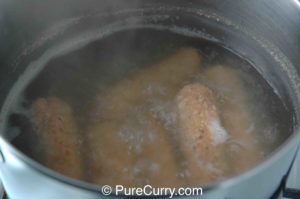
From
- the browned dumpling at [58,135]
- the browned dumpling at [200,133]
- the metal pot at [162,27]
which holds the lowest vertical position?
the browned dumpling at [58,135]

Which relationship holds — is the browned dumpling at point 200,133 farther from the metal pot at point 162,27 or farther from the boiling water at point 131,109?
the metal pot at point 162,27

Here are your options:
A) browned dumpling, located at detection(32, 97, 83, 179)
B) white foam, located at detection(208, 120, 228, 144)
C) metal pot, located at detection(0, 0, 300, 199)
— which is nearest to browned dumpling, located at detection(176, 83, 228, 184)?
white foam, located at detection(208, 120, 228, 144)

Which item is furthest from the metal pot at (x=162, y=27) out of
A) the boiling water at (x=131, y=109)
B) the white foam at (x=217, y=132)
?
the white foam at (x=217, y=132)

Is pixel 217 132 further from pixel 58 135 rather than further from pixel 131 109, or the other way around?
pixel 58 135

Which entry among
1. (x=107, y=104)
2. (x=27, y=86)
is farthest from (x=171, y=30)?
(x=27, y=86)

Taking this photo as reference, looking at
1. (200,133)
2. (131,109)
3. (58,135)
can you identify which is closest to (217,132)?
(200,133)

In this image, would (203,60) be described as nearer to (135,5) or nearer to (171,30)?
(171,30)
